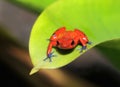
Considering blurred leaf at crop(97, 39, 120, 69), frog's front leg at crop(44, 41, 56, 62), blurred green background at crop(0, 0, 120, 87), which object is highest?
blurred green background at crop(0, 0, 120, 87)

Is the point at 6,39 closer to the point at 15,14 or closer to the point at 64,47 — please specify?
the point at 15,14

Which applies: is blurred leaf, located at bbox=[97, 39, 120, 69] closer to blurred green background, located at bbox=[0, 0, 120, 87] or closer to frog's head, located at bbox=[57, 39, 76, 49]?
frog's head, located at bbox=[57, 39, 76, 49]

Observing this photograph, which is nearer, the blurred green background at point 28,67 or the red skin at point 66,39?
the red skin at point 66,39

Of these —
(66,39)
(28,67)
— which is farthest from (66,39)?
(28,67)

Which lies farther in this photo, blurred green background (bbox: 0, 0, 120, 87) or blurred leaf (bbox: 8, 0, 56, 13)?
blurred green background (bbox: 0, 0, 120, 87)

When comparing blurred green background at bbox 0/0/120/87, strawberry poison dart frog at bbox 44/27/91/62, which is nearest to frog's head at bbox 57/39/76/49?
strawberry poison dart frog at bbox 44/27/91/62

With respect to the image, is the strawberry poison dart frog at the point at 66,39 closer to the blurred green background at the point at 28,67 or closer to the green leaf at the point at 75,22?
the green leaf at the point at 75,22

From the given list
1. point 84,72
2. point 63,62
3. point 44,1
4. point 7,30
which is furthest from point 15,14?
A: point 63,62

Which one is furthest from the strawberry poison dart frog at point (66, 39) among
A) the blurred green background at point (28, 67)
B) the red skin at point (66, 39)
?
the blurred green background at point (28, 67)
